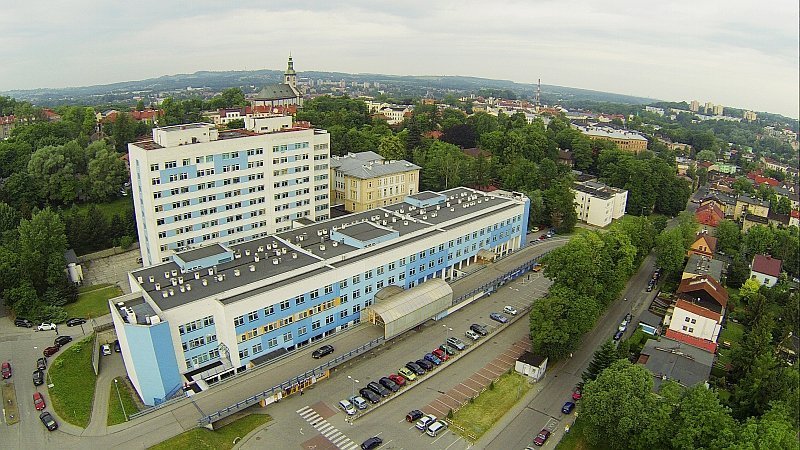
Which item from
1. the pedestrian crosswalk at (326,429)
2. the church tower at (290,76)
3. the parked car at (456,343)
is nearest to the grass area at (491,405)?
the parked car at (456,343)

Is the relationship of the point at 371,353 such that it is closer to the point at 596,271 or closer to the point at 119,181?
the point at 596,271

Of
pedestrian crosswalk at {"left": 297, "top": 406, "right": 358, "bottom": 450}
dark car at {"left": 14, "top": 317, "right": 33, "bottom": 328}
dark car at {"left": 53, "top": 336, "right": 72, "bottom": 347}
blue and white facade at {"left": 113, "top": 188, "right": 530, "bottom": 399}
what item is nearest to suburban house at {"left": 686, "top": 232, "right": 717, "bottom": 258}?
blue and white facade at {"left": 113, "top": 188, "right": 530, "bottom": 399}

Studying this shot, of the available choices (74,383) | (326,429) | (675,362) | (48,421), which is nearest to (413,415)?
(326,429)

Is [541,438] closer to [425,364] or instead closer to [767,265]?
[425,364]

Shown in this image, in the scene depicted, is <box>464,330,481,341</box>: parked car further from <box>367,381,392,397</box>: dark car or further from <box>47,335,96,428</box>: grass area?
<box>47,335,96,428</box>: grass area

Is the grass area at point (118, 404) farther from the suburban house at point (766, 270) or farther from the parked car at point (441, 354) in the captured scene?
the suburban house at point (766, 270)
